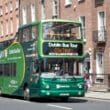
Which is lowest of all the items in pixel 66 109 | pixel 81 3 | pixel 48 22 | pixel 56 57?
pixel 66 109

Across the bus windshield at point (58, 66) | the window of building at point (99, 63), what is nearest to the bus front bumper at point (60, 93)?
the bus windshield at point (58, 66)

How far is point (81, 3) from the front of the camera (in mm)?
49000

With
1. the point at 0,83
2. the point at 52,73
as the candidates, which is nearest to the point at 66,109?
the point at 52,73

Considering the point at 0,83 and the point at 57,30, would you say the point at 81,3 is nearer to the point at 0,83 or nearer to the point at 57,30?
the point at 0,83

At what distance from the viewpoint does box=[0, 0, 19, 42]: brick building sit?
224ft

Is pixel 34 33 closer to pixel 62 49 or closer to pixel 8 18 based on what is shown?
pixel 62 49

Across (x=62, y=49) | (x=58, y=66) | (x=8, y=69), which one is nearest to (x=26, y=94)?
(x=58, y=66)

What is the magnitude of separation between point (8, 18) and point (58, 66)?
1751 inches

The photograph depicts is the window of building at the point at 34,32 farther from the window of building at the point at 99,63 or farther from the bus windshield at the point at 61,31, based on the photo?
the window of building at the point at 99,63

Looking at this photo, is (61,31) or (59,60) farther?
(61,31)

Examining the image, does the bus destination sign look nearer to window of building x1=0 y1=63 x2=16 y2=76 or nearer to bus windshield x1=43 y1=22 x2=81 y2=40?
bus windshield x1=43 y1=22 x2=81 y2=40

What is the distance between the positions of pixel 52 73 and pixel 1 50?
770 centimetres

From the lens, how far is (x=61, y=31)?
2838 centimetres

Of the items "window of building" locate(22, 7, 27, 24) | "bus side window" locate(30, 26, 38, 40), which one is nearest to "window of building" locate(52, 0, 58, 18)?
"window of building" locate(22, 7, 27, 24)
